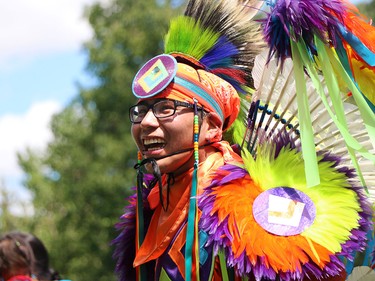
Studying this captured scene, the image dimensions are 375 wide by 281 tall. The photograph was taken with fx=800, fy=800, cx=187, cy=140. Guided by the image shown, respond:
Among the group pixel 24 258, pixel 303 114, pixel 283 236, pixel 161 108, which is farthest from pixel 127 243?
pixel 24 258

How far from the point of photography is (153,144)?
3.16 meters

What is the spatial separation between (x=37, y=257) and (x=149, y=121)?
2187 millimetres

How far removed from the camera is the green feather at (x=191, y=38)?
334cm

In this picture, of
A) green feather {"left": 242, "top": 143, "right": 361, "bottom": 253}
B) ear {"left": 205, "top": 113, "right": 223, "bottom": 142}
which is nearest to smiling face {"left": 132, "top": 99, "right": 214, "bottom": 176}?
ear {"left": 205, "top": 113, "right": 223, "bottom": 142}

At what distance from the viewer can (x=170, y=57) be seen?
3.23m

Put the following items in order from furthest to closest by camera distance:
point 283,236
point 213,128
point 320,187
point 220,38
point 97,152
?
point 97,152, point 220,38, point 213,128, point 320,187, point 283,236

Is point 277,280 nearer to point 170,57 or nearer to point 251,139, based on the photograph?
point 251,139

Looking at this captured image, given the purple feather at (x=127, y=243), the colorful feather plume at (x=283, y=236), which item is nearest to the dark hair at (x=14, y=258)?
the purple feather at (x=127, y=243)

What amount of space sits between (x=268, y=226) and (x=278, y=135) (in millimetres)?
393

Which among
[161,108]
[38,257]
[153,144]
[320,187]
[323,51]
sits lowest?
[38,257]

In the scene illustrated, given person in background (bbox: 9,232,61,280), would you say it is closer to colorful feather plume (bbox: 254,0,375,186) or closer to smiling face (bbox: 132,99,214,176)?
smiling face (bbox: 132,99,214,176)

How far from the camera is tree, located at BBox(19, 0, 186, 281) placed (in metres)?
18.9

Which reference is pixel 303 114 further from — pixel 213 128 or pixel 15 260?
pixel 15 260

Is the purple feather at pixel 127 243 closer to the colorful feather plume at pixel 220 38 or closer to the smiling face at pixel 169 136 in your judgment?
the smiling face at pixel 169 136
